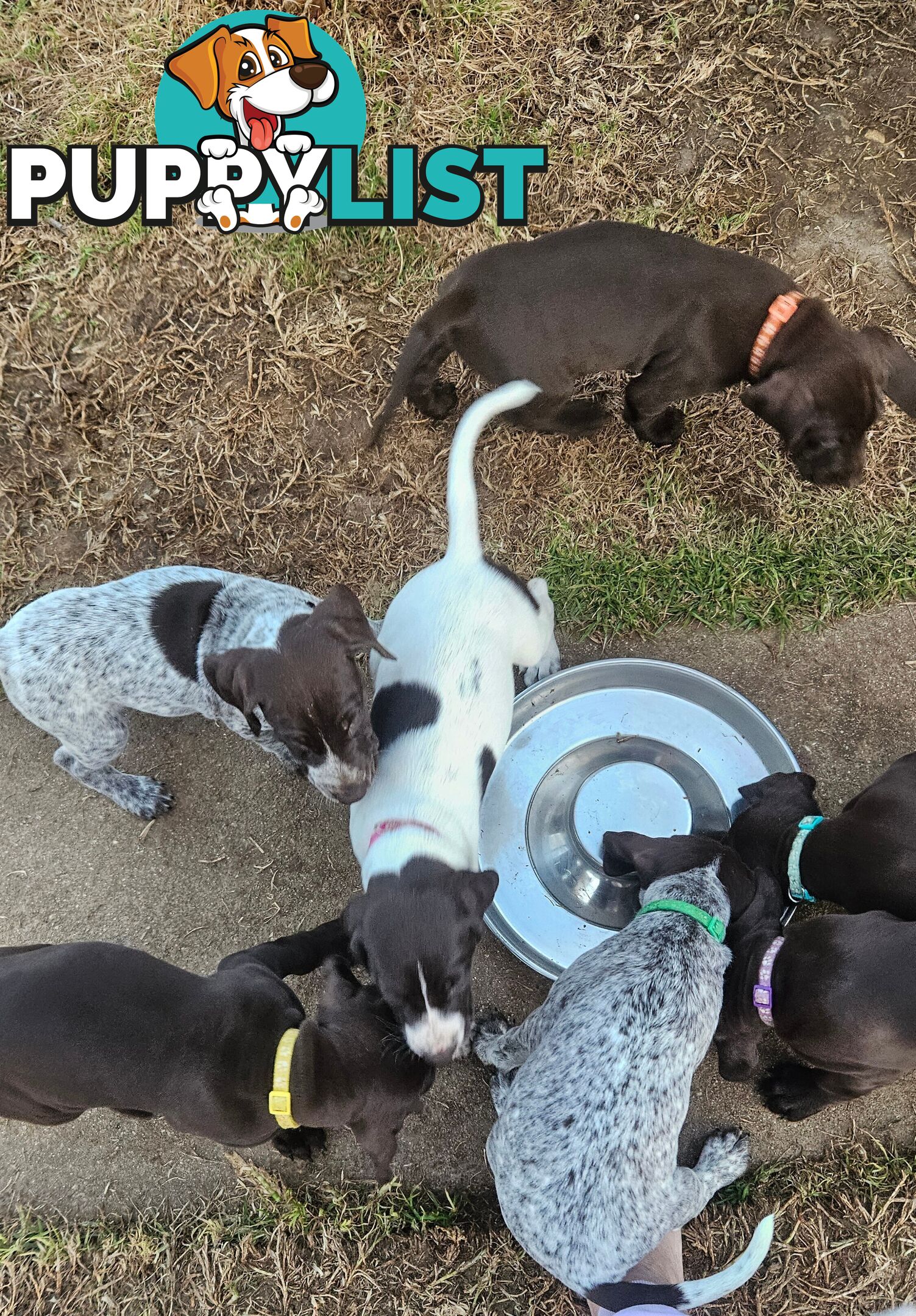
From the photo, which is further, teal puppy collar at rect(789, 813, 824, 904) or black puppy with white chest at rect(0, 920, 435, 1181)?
teal puppy collar at rect(789, 813, 824, 904)

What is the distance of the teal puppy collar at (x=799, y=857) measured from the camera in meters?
3.95

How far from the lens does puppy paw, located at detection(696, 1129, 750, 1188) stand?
4234 mm

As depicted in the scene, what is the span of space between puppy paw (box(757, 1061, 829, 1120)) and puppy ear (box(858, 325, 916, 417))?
3.05m

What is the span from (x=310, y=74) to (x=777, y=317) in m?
3.06

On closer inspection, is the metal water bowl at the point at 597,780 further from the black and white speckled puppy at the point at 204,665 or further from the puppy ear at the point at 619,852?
the black and white speckled puppy at the point at 204,665

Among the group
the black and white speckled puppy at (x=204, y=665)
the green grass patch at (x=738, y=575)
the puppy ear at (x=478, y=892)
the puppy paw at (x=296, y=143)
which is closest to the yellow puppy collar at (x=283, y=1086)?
the puppy ear at (x=478, y=892)

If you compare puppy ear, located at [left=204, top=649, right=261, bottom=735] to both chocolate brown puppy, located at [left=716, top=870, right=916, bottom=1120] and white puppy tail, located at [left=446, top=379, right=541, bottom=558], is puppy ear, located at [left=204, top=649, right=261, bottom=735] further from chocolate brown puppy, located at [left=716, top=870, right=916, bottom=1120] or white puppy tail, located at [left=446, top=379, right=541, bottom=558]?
chocolate brown puppy, located at [left=716, top=870, right=916, bottom=1120]

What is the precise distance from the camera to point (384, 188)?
16.9ft

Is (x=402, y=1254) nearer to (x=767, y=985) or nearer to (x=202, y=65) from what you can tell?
(x=767, y=985)

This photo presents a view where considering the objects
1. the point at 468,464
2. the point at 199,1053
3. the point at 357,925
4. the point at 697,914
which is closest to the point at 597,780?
the point at 697,914

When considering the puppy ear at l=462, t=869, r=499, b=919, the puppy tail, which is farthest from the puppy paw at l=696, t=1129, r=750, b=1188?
the puppy ear at l=462, t=869, r=499, b=919

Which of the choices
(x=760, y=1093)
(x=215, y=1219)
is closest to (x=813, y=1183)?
(x=760, y=1093)

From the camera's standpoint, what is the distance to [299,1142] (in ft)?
14.4

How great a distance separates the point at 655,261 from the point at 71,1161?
16.3 feet
